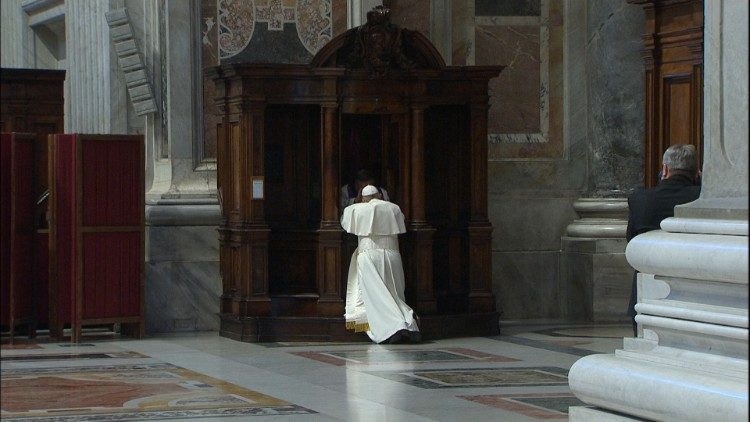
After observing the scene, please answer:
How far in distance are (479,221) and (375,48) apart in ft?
6.57

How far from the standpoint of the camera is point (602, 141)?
16.0 metres

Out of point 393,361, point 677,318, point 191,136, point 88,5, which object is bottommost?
point 393,361

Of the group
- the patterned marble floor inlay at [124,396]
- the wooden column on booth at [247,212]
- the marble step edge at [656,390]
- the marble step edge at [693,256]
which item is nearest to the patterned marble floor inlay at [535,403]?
the patterned marble floor inlay at [124,396]

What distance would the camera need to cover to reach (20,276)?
1348 centimetres

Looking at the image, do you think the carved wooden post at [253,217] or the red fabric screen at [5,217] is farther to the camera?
the carved wooden post at [253,217]

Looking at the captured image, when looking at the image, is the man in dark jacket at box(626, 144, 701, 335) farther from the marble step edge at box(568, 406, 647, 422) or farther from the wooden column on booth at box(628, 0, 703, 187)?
the wooden column on booth at box(628, 0, 703, 187)

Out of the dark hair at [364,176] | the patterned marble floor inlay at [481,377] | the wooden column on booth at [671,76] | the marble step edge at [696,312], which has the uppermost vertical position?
the wooden column on booth at [671,76]

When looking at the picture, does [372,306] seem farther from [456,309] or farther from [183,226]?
[183,226]

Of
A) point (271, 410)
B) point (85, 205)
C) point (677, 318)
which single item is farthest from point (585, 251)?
point (677, 318)

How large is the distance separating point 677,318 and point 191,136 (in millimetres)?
10221

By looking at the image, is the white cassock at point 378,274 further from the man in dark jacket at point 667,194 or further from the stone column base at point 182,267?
the man in dark jacket at point 667,194

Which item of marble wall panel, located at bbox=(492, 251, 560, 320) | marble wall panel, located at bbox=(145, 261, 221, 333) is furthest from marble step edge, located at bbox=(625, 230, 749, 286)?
marble wall panel, located at bbox=(492, 251, 560, 320)

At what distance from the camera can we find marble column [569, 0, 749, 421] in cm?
511

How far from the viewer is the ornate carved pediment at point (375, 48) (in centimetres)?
1375
